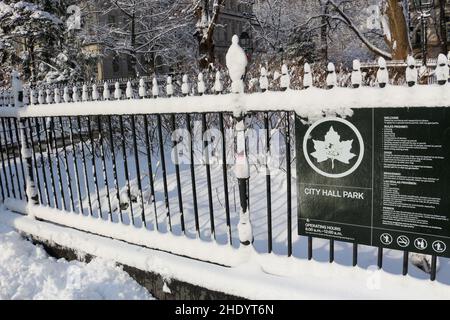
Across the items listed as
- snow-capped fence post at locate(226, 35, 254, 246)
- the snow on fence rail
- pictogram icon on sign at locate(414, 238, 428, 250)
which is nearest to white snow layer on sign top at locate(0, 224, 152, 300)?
the snow on fence rail

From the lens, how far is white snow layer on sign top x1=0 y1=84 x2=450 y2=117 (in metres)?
2.73

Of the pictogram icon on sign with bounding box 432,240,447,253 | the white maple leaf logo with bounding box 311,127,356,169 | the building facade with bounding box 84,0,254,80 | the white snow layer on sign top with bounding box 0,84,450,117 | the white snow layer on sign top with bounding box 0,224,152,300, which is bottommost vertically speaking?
the white snow layer on sign top with bounding box 0,224,152,300

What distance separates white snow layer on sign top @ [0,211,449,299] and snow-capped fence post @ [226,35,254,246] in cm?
20

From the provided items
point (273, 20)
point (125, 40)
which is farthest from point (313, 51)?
point (125, 40)

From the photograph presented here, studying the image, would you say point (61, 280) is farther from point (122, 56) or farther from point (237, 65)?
point (122, 56)

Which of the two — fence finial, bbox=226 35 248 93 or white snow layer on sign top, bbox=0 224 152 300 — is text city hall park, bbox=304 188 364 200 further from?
white snow layer on sign top, bbox=0 224 152 300

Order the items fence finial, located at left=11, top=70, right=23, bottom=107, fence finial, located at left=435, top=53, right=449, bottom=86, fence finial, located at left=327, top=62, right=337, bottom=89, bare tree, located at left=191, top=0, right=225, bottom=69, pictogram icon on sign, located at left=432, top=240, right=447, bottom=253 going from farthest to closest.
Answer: bare tree, located at left=191, top=0, right=225, bottom=69 < fence finial, located at left=11, top=70, right=23, bottom=107 < fence finial, located at left=327, top=62, right=337, bottom=89 < pictogram icon on sign, located at left=432, top=240, right=447, bottom=253 < fence finial, located at left=435, top=53, right=449, bottom=86

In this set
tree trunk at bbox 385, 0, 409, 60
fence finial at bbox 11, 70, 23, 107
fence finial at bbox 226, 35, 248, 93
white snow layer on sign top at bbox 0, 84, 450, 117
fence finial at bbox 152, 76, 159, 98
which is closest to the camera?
white snow layer on sign top at bbox 0, 84, 450, 117

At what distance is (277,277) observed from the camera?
11.5ft

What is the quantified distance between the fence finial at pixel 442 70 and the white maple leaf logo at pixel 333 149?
73 cm

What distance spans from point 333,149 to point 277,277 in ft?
3.96

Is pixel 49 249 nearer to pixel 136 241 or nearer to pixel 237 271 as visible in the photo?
pixel 136 241

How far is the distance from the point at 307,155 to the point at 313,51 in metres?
29.1

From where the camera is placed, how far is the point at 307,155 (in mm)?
3301
